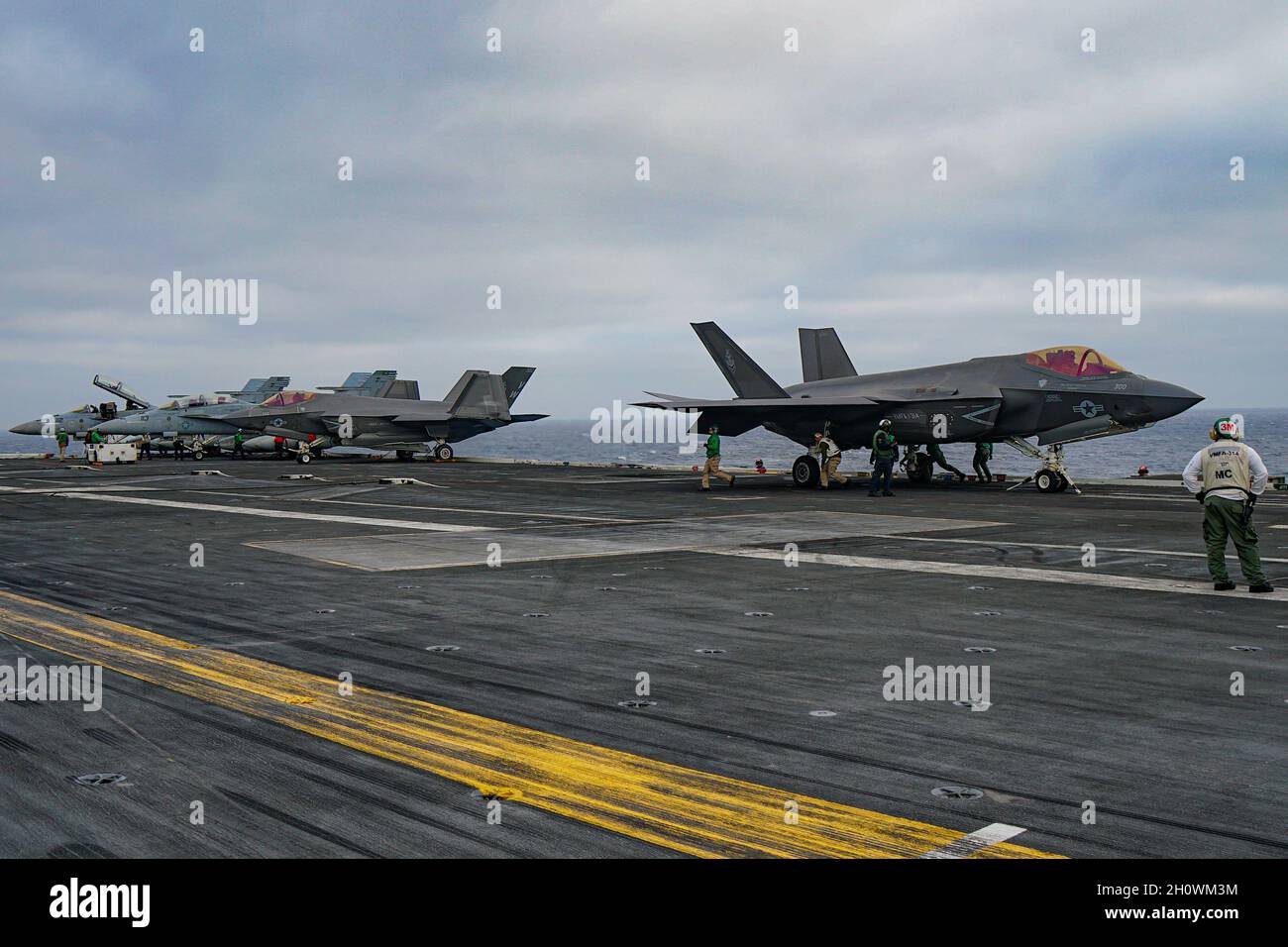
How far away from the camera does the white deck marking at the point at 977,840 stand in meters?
4.48

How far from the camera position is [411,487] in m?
32.7

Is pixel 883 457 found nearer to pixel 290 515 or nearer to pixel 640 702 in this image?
pixel 290 515

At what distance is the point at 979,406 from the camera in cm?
2938

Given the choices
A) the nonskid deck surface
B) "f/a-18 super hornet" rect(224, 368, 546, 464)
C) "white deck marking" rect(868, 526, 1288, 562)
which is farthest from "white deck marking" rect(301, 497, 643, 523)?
"f/a-18 super hornet" rect(224, 368, 546, 464)

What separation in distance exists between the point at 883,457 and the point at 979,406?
12.9 feet

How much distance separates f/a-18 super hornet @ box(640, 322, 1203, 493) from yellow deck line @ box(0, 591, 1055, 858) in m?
23.7

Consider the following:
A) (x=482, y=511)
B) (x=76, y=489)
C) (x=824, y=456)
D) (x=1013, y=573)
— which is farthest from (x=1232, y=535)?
(x=76, y=489)

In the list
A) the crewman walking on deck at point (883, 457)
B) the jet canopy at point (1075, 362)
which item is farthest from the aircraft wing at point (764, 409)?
the jet canopy at point (1075, 362)

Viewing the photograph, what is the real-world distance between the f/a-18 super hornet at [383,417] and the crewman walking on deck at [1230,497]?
43.2 meters

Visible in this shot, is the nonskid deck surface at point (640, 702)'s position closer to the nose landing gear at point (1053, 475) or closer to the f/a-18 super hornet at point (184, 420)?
the nose landing gear at point (1053, 475)

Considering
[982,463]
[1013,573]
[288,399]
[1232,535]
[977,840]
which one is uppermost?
[288,399]
